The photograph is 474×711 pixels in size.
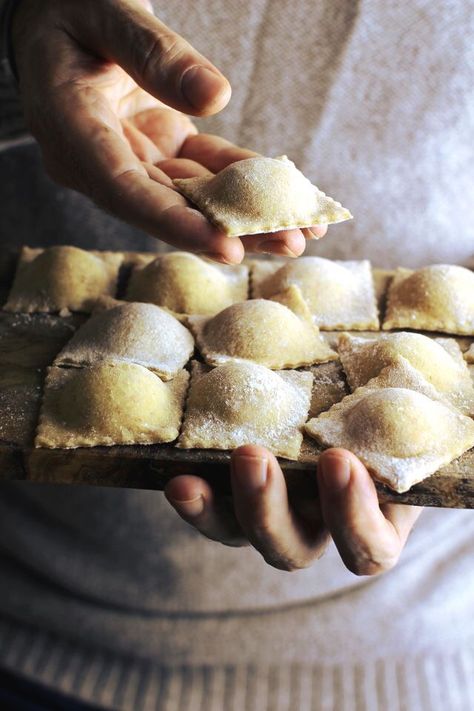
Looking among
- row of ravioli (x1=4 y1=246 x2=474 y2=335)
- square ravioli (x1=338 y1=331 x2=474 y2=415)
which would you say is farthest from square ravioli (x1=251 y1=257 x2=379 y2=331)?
square ravioli (x1=338 y1=331 x2=474 y2=415)

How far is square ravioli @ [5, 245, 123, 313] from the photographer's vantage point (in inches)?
62.8

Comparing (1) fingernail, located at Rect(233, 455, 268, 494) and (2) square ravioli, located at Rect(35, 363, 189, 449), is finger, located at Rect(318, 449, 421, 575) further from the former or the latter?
(2) square ravioli, located at Rect(35, 363, 189, 449)

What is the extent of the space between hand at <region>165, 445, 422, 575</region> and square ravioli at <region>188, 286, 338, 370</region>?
1.00ft

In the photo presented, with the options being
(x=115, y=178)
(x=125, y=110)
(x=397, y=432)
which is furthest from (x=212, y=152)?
Answer: (x=397, y=432)

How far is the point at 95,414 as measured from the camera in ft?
3.99

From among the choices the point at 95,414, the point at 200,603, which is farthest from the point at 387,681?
the point at 95,414

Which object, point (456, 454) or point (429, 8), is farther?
point (429, 8)

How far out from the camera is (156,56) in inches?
47.7

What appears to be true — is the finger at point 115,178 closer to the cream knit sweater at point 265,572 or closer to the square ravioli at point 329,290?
the square ravioli at point 329,290

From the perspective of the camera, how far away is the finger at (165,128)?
170cm

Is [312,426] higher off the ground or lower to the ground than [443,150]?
lower

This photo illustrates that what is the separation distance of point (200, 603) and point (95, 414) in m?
0.94

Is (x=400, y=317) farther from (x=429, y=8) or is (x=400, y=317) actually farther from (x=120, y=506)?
(x=120, y=506)

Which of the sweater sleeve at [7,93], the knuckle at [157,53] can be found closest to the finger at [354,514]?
the knuckle at [157,53]
